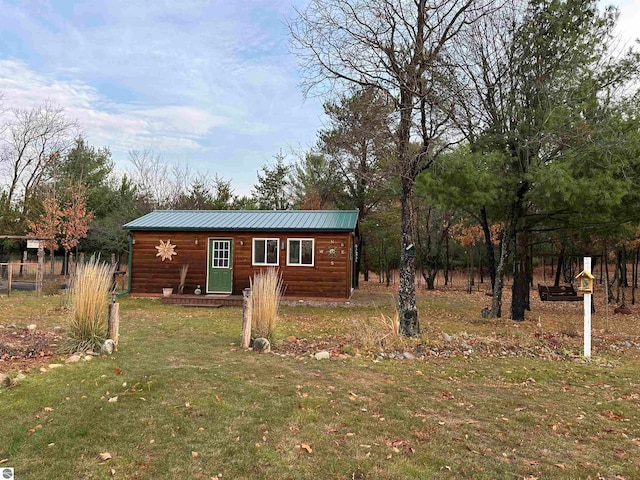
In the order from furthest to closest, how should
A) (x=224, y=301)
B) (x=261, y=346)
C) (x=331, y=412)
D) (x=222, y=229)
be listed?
(x=222, y=229) < (x=224, y=301) < (x=261, y=346) < (x=331, y=412)

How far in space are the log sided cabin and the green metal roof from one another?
0.03 metres

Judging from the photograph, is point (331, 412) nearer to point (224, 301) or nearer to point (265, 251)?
point (224, 301)

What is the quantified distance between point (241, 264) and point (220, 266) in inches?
27.3

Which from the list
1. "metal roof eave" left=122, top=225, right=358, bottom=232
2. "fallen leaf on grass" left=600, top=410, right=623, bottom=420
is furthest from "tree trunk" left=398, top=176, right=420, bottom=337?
"metal roof eave" left=122, top=225, right=358, bottom=232

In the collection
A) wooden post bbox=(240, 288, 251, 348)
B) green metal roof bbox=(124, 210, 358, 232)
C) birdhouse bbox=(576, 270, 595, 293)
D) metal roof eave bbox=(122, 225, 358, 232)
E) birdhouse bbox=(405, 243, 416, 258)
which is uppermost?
green metal roof bbox=(124, 210, 358, 232)

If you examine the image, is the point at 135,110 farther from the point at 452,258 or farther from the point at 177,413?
the point at 452,258

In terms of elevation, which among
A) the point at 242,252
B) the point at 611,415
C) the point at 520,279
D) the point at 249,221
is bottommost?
the point at 611,415

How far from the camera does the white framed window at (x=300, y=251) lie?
12.8 meters

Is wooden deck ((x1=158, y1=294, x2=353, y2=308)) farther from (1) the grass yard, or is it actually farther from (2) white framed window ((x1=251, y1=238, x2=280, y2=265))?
(1) the grass yard

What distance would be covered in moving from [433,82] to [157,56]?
22.4ft

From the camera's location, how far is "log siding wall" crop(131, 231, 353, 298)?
Result: 12602 millimetres

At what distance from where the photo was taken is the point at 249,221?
13.4m

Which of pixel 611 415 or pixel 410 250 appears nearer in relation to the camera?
pixel 611 415

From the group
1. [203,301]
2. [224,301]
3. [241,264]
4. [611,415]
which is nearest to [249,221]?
[241,264]
